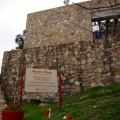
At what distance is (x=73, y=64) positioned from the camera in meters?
7.47

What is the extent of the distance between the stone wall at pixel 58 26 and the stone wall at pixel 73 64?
2.28 metres

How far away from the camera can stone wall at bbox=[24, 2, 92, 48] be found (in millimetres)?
9914

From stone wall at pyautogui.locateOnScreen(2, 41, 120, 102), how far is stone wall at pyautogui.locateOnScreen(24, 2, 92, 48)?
2.28m

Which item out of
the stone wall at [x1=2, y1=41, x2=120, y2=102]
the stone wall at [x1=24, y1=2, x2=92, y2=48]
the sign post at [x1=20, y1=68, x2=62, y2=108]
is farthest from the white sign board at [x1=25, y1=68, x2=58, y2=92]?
the stone wall at [x1=24, y1=2, x2=92, y2=48]

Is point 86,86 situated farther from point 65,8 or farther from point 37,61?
point 65,8

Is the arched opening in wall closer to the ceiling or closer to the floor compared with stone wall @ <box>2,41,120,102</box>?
closer to the ceiling

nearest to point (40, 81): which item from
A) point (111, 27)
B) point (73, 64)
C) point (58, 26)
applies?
point (73, 64)

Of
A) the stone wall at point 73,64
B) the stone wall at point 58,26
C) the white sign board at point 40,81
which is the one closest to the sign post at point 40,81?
the white sign board at point 40,81

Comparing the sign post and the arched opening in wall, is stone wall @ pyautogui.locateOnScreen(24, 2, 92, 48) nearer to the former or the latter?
the arched opening in wall

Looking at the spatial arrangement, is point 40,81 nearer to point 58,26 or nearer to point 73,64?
point 73,64

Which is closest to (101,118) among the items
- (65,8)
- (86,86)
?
(86,86)

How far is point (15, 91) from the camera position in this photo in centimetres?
793

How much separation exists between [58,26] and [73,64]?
388 cm

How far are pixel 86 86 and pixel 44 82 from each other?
244 centimetres
